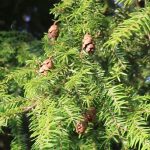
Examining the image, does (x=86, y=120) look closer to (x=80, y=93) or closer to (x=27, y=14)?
(x=80, y=93)

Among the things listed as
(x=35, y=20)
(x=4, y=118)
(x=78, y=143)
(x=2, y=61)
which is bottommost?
(x=78, y=143)

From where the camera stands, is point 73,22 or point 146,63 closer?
point 73,22

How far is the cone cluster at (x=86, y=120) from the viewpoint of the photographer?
102 cm

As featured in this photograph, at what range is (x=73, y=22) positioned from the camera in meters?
1.22

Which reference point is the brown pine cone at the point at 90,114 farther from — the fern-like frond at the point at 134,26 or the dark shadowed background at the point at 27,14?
the dark shadowed background at the point at 27,14

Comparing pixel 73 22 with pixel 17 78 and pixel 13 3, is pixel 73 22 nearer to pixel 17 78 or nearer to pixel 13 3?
pixel 17 78

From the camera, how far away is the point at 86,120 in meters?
1.04

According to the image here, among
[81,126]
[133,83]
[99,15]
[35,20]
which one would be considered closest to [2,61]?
[133,83]

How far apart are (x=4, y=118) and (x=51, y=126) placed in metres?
0.18

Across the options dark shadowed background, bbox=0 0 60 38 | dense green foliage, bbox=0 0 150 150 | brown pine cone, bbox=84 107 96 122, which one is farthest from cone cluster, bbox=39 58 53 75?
dark shadowed background, bbox=0 0 60 38

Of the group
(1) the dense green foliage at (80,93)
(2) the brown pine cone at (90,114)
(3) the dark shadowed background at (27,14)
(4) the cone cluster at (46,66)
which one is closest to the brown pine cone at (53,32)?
(1) the dense green foliage at (80,93)

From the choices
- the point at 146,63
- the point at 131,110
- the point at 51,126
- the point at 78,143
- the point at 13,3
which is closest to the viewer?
the point at 51,126

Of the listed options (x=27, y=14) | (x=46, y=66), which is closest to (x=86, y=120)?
(x=46, y=66)

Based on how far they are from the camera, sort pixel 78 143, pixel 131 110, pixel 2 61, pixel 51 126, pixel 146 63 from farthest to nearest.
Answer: pixel 2 61, pixel 146 63, pixel 78 143, pixel 131 110, pixel 51 126
